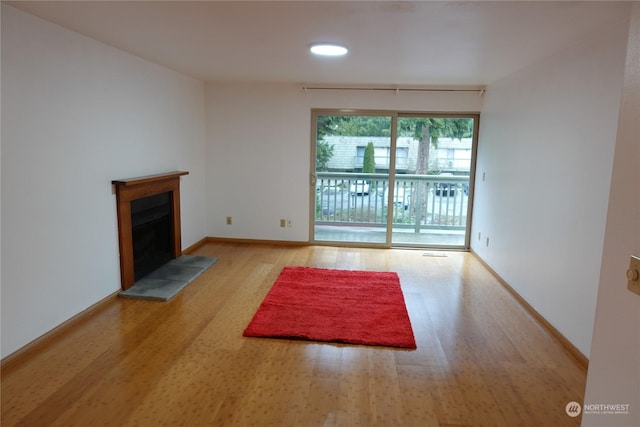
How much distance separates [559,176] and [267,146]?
132 inches

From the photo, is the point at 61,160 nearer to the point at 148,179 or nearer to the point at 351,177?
the point at 148,179

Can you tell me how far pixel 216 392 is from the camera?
2.15 meters

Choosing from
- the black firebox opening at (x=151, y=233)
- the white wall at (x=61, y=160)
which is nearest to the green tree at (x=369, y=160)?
the black firebox opening at (x=151, y=233)

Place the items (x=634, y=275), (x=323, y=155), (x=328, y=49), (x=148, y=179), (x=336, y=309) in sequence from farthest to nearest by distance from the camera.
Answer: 1. (x=323, y=155)
2. (x=148, y=179)
3. (x=336, y=309)
4. (x=328, y=49)
5. (x=634, y=275)

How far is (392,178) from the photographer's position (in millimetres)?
5102

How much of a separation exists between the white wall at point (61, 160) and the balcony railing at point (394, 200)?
7.72 ft

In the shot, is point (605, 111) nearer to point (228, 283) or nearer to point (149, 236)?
point (228, 283)

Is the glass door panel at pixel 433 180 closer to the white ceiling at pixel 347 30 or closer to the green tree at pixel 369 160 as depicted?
the green tree at pixel 369 160

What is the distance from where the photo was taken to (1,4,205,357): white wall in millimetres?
2312

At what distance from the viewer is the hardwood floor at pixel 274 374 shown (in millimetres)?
1975

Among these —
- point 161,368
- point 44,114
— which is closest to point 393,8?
point 44,114

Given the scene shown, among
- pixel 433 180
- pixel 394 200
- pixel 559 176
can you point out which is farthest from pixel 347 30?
pixel 433 180

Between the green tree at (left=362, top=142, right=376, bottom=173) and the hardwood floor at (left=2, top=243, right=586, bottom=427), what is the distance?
2192mm

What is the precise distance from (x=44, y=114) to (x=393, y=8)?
2.23 metres
